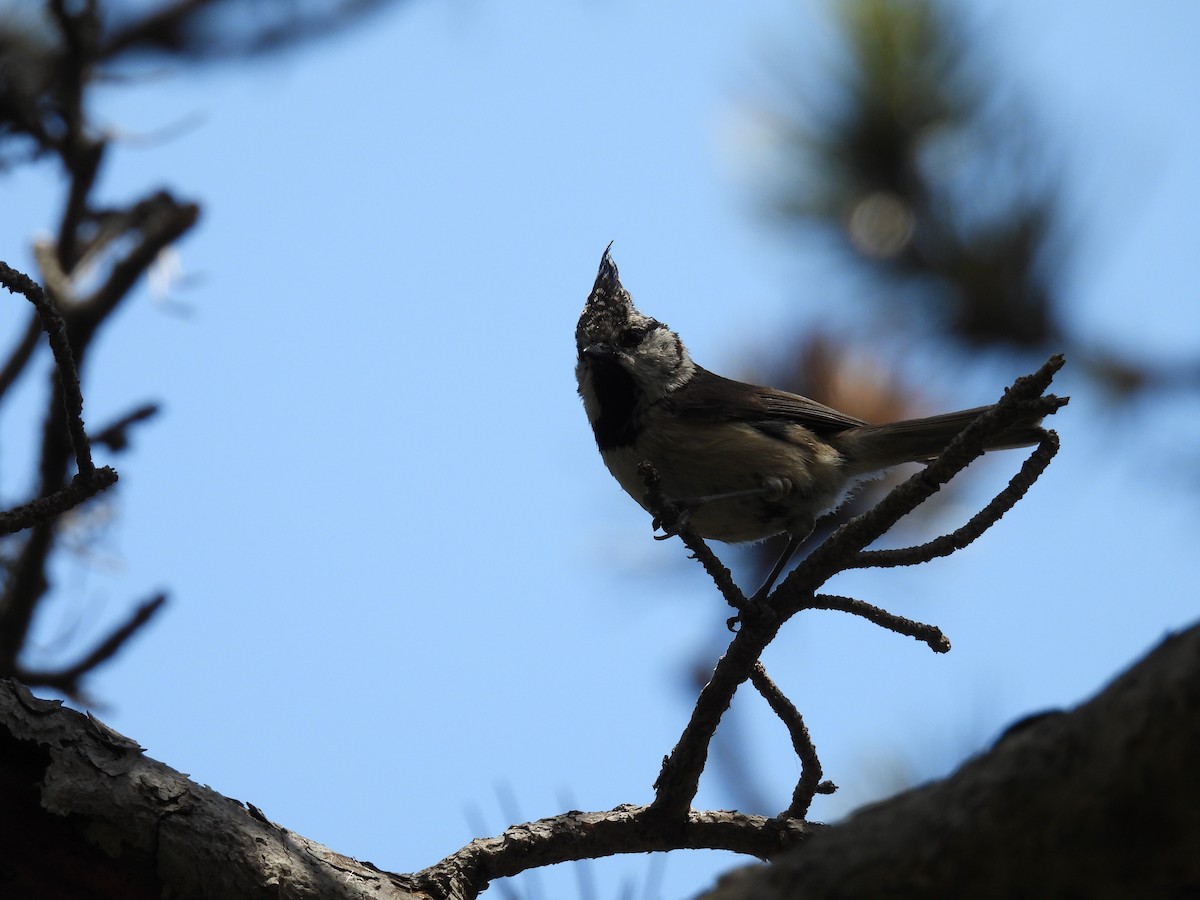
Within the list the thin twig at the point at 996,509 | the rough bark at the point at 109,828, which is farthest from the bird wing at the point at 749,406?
the rough bark at the point at 109,828

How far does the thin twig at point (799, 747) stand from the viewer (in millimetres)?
3064

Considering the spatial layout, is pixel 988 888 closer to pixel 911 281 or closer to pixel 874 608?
pixel 874 608

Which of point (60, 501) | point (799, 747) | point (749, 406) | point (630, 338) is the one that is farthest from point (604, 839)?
point (630, 338)

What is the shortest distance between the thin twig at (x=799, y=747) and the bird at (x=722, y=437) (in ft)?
2.31

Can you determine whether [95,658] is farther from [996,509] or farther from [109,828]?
[996,509]

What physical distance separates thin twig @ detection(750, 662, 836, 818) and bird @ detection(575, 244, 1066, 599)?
703 millimetres

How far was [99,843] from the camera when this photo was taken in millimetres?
2145

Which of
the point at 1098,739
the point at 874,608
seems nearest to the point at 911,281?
the point at 874,608

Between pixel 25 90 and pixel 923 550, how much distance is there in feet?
13.3

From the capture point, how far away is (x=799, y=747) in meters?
3.09

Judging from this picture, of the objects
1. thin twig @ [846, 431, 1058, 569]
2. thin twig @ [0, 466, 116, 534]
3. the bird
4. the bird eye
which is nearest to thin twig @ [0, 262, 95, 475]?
thin twig @ [0, 466, 116, 534]

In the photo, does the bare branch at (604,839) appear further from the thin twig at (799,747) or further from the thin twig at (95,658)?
the thin twig at (95,658)

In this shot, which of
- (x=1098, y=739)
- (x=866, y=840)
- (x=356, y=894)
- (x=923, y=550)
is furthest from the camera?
(x=923, y=550)

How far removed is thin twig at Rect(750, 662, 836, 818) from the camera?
306 centimetres
